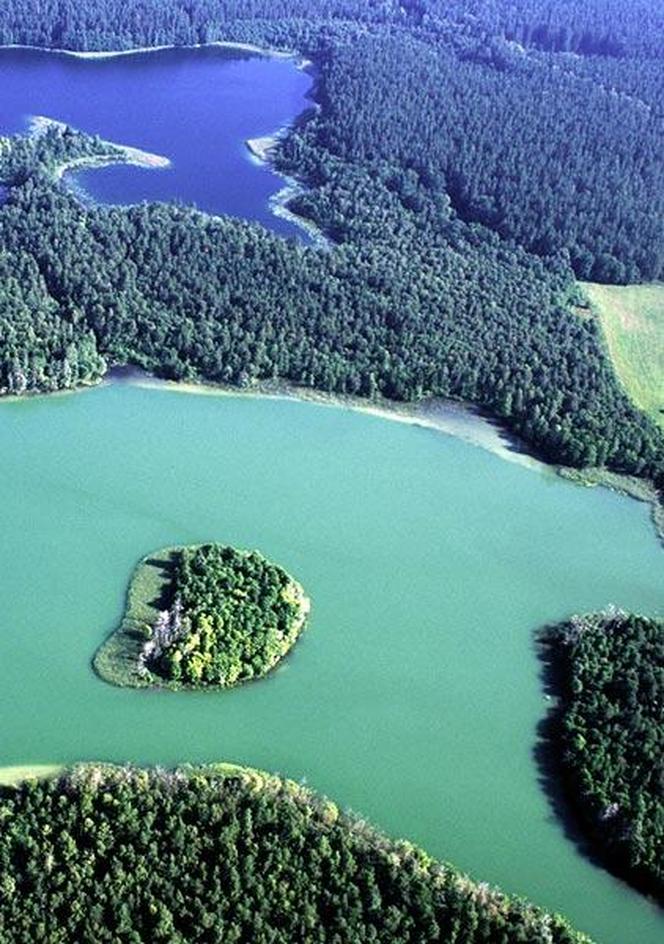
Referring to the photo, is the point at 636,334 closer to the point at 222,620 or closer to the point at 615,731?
the point at 615,731

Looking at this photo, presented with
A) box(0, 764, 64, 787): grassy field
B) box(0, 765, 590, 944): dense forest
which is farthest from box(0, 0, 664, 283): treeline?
box(0, 764, 64, 787): grassy field

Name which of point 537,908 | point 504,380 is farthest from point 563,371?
point 537,908

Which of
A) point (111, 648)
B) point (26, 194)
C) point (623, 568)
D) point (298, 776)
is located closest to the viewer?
point (298, 776)

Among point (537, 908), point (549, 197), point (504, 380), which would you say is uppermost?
point (549, 197)

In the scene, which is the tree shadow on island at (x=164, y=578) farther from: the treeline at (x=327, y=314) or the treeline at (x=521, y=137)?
the treeline at (x=521, y=137)

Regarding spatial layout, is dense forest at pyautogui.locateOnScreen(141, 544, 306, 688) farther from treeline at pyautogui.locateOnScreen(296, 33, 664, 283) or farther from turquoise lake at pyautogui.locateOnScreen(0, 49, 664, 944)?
treeline at pyautogui.locateOnScreen(296, 33, 664, 283)

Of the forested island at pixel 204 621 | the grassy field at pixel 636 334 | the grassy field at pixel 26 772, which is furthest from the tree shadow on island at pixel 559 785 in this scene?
the grassy field at pixel 636 334

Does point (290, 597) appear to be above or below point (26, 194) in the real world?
below

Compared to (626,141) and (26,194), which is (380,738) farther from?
(626,141)
